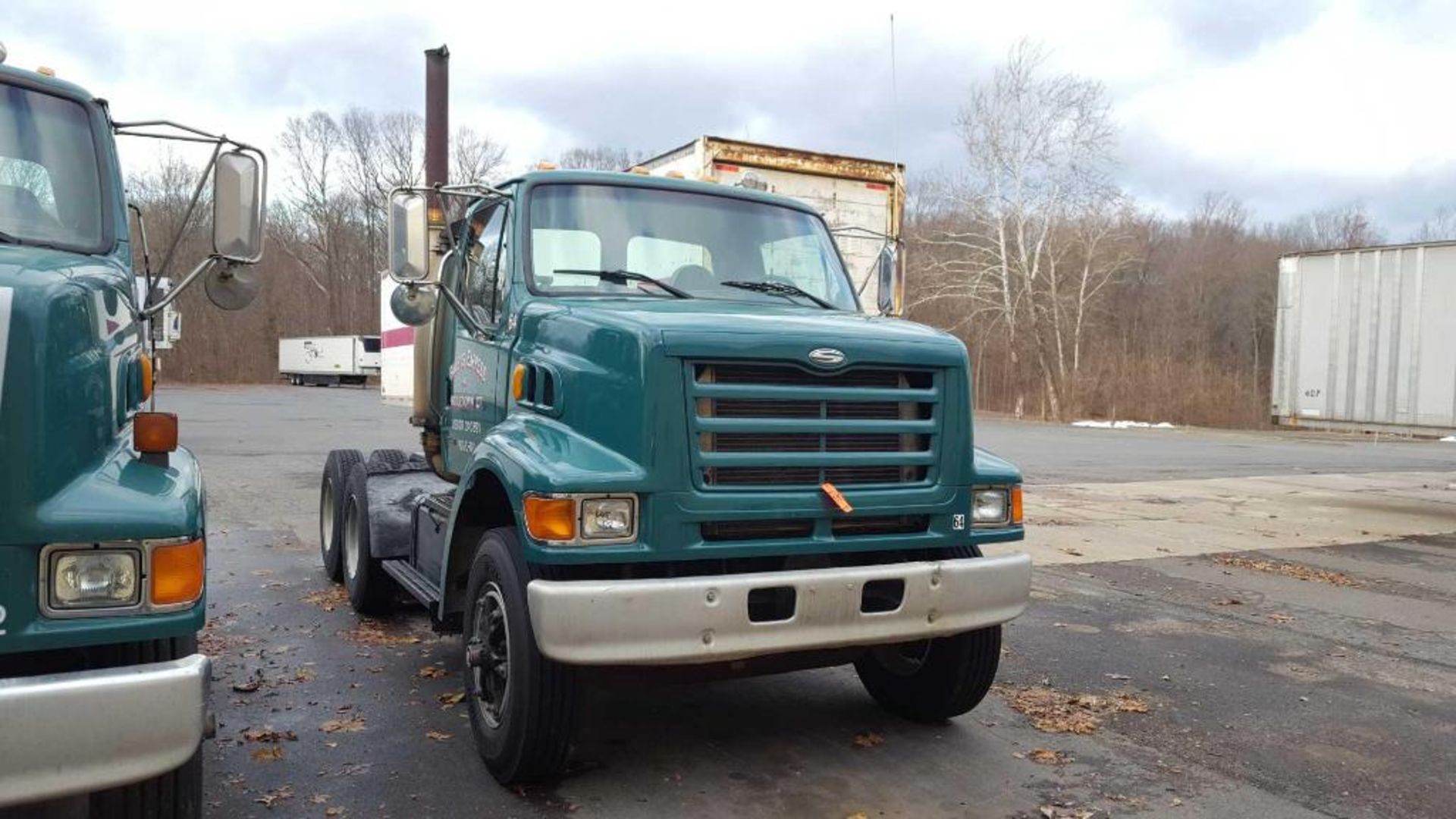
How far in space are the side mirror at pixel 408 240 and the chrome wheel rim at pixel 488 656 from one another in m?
1.51

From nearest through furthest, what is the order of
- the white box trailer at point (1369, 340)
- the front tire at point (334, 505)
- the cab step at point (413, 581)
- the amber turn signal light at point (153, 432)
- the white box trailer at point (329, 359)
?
the amber turn signal light at point (153, 432) < the cab step at point (413, 581) < the front tire at point (334, 505) < the white box trailer at point (1369, 340) < the white box trailer at point (329, 359)

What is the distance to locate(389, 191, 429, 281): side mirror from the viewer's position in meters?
4.54

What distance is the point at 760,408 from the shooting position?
12.2 feet

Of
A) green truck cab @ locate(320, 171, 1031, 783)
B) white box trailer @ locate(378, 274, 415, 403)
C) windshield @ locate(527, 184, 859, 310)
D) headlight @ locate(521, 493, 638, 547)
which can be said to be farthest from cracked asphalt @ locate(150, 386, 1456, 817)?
white box trailer @ locate(378, 274, 415, 403)

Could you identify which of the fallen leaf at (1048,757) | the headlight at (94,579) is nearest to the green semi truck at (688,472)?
the fallen leaf at (1048,757)

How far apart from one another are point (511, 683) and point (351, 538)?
3.61 metres

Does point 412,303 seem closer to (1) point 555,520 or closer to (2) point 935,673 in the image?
(1) point 555,520

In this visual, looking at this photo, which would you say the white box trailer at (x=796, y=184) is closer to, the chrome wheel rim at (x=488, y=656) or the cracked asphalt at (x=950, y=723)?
the cracked asphalt at (x=950, y=723)

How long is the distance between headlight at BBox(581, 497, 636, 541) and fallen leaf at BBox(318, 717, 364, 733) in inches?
70.9

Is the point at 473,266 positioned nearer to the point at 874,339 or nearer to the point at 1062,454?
the point at 874,339

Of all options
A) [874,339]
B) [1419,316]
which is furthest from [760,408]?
[1419,316]

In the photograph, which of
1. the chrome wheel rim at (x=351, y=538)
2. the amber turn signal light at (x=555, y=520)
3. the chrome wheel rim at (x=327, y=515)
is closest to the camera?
the amber turn signal light at (x=555, y=520)

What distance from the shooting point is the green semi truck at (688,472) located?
346 cm

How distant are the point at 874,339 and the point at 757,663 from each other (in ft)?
4.33
